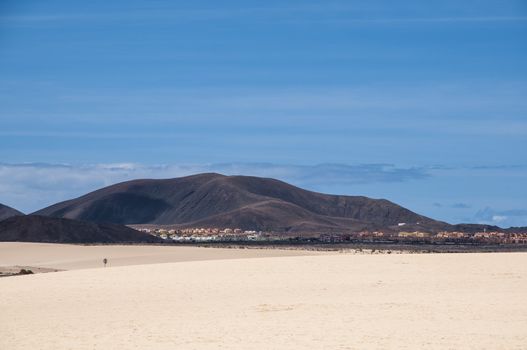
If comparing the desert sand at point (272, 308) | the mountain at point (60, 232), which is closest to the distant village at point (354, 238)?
the mountain at point (60, 232)

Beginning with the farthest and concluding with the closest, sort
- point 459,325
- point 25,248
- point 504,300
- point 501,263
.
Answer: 1. point 25,248
2. point 501,263
3. point 504,300
4. point 459,325

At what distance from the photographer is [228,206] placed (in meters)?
170

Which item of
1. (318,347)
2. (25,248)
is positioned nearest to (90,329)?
(318,347)

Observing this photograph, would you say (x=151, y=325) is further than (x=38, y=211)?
No

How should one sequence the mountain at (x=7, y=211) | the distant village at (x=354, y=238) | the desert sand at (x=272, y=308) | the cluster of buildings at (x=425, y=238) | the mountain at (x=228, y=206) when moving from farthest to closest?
1. the mountain at (x=7, y=211)
2. the mountain at (x=228, y=206)
3. the cluster of buildings at (x=425, y=238)
4. the distant village at (x=354, y=238)
5. the desert sand at (x=272, y=308)

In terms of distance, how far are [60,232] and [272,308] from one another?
230ft

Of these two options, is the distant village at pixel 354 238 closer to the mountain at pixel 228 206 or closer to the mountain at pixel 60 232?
the mountain at pixel 60 232

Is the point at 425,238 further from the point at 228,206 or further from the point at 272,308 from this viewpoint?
the point at 272,308

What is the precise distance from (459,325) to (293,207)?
147 meters

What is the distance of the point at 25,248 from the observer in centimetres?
6725

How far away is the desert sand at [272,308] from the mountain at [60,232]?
5245 centimetres

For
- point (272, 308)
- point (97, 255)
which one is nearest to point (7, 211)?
point (97, 255)

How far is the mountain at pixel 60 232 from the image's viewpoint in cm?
8762

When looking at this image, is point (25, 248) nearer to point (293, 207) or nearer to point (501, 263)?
point (501, 263)
